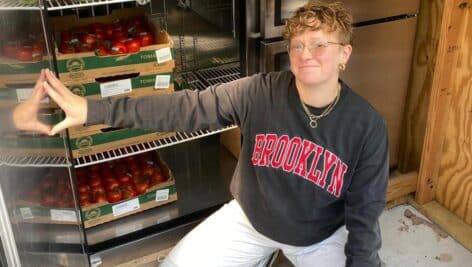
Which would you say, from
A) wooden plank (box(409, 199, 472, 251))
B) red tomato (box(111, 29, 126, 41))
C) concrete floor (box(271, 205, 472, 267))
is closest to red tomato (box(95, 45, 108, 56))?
red tomato (box(111, 29, 126, 41))

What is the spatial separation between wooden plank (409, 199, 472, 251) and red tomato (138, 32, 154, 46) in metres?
1.32

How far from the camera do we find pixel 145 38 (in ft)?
6.07

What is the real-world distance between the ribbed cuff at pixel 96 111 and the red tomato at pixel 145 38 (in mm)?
484

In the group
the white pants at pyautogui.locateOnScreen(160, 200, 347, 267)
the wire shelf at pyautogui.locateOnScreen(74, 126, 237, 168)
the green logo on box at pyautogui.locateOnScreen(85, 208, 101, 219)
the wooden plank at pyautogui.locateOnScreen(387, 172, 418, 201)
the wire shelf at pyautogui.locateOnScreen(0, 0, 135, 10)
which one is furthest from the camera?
the wooden plank at pyautogui.locateOnScreen(387, 172, 418, 201)

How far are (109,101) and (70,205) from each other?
446 millimetres

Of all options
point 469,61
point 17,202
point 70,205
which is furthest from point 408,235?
point 17,202

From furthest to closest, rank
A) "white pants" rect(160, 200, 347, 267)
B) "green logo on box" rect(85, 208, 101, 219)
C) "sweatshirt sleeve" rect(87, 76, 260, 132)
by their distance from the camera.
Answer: "green logo on box" rect(85, 208, 101, 219) < "white pants" rect(160, 200, 347, 267) < "sweatshirt sleeve" rect(87, 76, 260, 132)

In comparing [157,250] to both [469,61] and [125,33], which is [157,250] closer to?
[125,33]

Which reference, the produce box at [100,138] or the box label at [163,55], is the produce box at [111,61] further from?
the produce box at [100,138]

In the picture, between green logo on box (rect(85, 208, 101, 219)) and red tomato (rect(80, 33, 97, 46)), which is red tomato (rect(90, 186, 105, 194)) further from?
red tomato (rect(80, 33, 97, 46))

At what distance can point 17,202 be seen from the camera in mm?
1034

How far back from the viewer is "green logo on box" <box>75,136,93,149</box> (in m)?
1.81

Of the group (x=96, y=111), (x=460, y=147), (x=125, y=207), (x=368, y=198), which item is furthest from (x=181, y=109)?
(x=460, y=147)

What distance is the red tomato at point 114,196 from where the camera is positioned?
199 cm
